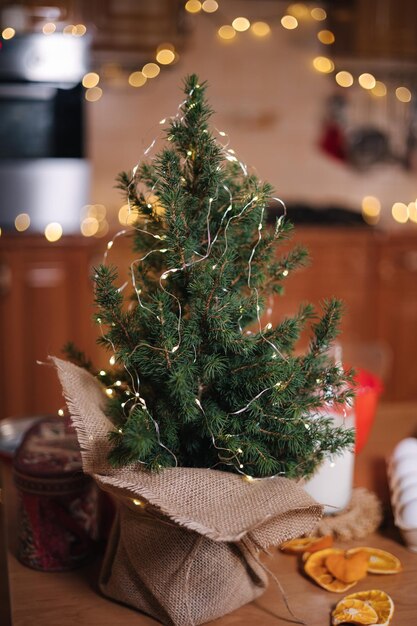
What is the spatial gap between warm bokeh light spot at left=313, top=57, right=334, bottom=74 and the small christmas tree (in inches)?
116

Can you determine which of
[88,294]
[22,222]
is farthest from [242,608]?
[22,222]

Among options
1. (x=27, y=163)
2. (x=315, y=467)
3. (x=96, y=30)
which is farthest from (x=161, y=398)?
(x=96, y=30)

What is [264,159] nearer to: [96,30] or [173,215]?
[96,30]

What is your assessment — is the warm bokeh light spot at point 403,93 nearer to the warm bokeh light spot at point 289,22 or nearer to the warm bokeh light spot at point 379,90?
the warm bokeh light spot at point 379,90

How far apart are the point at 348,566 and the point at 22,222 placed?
2.36 m

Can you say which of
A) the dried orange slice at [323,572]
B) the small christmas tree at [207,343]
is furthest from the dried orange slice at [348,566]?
the small christmas tree at [207,343]

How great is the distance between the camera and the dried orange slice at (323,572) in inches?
37.1

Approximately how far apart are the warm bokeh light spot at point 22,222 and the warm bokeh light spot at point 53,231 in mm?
83

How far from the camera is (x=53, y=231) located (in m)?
3.01

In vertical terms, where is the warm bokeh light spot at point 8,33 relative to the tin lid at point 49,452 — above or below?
above

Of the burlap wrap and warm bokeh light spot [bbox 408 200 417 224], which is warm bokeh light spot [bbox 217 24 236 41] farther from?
the burlap wrap

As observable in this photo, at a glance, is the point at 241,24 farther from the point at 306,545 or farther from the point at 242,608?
the point at 242,608

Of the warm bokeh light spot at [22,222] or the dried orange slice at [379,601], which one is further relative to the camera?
the warm bokeh light spot at [22,222]

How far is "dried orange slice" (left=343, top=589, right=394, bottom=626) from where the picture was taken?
2.86ft
